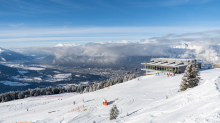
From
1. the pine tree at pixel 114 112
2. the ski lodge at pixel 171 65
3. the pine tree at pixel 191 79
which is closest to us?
the pine tree at pixel 114 112

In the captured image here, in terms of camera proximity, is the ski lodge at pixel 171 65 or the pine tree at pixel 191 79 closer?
the pine tree at pixel 191 79

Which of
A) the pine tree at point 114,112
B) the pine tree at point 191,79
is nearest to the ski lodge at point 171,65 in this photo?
the pine tree at point 191,79

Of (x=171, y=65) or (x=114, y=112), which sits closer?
(x=114, y=112)

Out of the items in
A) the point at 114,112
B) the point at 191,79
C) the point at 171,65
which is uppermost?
the point at 171,65

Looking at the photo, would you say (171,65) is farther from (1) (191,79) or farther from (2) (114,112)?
(2) (114,112)

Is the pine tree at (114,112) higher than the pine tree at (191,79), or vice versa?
the pine tree at (191,79)

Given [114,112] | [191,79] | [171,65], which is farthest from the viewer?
[171,65]

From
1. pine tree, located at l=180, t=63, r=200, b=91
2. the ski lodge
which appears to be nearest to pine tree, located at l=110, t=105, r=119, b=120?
pine tree, located at l=180, t=63, r=200, b=91

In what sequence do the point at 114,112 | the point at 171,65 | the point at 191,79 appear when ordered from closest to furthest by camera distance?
the point at 114,112 → the point at 191,79 → the point at 171,65

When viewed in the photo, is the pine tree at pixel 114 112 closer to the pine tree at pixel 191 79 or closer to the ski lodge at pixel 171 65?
the pine tree at pixel 191 79

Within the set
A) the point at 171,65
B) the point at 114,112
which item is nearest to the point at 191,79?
the point at 114,112

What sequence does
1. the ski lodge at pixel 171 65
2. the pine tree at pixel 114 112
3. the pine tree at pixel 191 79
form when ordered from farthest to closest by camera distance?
the ski lodge at pixel 171 65, the pine tree at pixel 191 79, the pine tree at pixel 114 112
